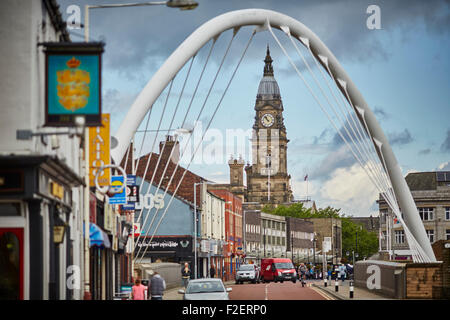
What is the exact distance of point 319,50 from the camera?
40.0m

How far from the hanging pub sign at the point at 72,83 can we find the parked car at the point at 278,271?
192 feet

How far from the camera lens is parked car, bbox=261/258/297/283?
7819 centimetres

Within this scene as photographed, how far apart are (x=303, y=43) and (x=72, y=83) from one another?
65.7 feet

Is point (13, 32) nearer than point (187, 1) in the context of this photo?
Yes

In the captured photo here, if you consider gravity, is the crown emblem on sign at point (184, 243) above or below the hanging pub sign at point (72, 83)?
below

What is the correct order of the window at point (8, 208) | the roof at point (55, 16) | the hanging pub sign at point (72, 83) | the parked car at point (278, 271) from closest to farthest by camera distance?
the hanging pub sign at point (72, 83) < the window at point (8, 208) < the roof at point (55, 16) < the parked car at point (278, 271)

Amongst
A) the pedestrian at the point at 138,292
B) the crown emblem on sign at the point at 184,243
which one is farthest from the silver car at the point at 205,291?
the crown emblem on sign at the point at 184,243

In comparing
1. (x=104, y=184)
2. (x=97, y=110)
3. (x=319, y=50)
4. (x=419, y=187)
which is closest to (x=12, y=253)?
(x=97, y=110)

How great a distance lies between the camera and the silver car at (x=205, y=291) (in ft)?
97.6

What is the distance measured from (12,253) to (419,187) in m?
127

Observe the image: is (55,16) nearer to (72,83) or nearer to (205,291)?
(72,83)

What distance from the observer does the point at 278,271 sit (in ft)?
257

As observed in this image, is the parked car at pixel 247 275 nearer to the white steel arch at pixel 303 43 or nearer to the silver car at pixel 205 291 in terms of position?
the white steel arch at pixel 303 43
